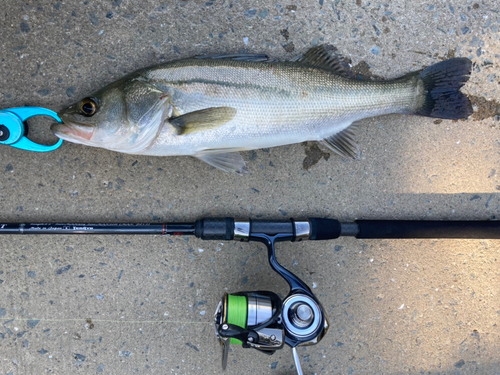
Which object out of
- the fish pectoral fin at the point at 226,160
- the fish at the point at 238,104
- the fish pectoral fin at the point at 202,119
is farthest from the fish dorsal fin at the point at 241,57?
the fish pectoral fin at the point at 226,160

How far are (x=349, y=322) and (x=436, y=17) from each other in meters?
2.05

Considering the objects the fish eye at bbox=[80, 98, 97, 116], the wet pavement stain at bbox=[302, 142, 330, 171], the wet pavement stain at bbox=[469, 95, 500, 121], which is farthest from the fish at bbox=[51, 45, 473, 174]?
the wet pavement stain at bbox=[469, 95, 500, 121]

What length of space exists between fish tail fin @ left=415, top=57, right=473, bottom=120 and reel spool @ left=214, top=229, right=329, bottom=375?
130 cm

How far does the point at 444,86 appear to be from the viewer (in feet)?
6.09

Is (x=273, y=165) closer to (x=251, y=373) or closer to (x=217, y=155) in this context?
(x=217, y=155)

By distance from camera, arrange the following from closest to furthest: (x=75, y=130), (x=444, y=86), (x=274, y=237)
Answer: (x=75, y=130) < (x=274, y=237) < (x=444, y=86)

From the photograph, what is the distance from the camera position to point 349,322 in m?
2.04

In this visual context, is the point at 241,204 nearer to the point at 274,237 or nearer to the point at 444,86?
the point at 274,237

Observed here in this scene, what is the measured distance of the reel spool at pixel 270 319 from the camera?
1585 mm

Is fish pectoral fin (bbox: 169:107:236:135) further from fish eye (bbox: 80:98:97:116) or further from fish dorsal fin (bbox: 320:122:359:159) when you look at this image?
fish dorsal fin (bbox: 320:122:359:159)

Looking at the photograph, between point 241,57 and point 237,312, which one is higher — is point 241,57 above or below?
above

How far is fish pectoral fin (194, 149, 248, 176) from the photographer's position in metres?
1.76

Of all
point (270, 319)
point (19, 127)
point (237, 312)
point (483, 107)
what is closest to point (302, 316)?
point (270, 319)

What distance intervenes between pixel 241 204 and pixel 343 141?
0.73 metres
